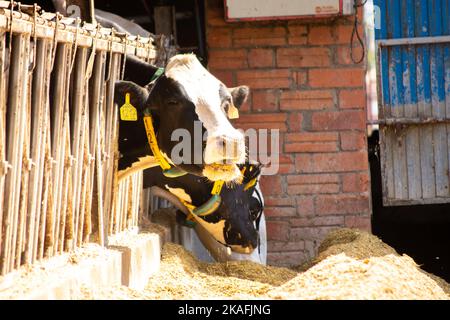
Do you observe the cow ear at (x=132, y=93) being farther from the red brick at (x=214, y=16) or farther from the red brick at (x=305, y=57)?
the red brick at (x=305, y=57)

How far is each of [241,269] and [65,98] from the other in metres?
1.87

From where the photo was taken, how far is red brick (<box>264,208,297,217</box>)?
7910 mm

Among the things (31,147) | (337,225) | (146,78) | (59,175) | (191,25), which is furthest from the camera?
(191,25)

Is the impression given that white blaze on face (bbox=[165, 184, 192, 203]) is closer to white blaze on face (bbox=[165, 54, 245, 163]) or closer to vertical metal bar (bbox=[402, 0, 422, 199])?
white blaze on face (bbox=[165, 54, 245, 163])

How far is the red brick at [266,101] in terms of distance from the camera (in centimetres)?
796

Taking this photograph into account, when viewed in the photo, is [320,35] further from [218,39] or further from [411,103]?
[411,103]

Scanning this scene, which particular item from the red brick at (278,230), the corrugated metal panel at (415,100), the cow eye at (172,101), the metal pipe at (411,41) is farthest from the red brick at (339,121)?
the cow eye at (172,101)

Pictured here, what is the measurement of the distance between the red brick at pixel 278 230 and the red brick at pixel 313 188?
0.93ft

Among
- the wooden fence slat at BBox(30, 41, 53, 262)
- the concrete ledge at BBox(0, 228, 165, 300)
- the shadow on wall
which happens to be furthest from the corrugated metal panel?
the wooden fence slat at BBox(30, 41, 53, 262)

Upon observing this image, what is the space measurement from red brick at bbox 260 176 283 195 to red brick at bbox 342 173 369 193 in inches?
21.7

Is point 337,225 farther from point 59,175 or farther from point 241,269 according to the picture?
point 59,175

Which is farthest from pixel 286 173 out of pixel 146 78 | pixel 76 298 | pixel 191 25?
pixel 76 298

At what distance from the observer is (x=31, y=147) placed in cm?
435

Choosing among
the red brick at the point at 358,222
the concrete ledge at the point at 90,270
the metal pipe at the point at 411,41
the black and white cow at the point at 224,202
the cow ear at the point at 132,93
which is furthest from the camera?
the metal pipe at the point at 411,41
